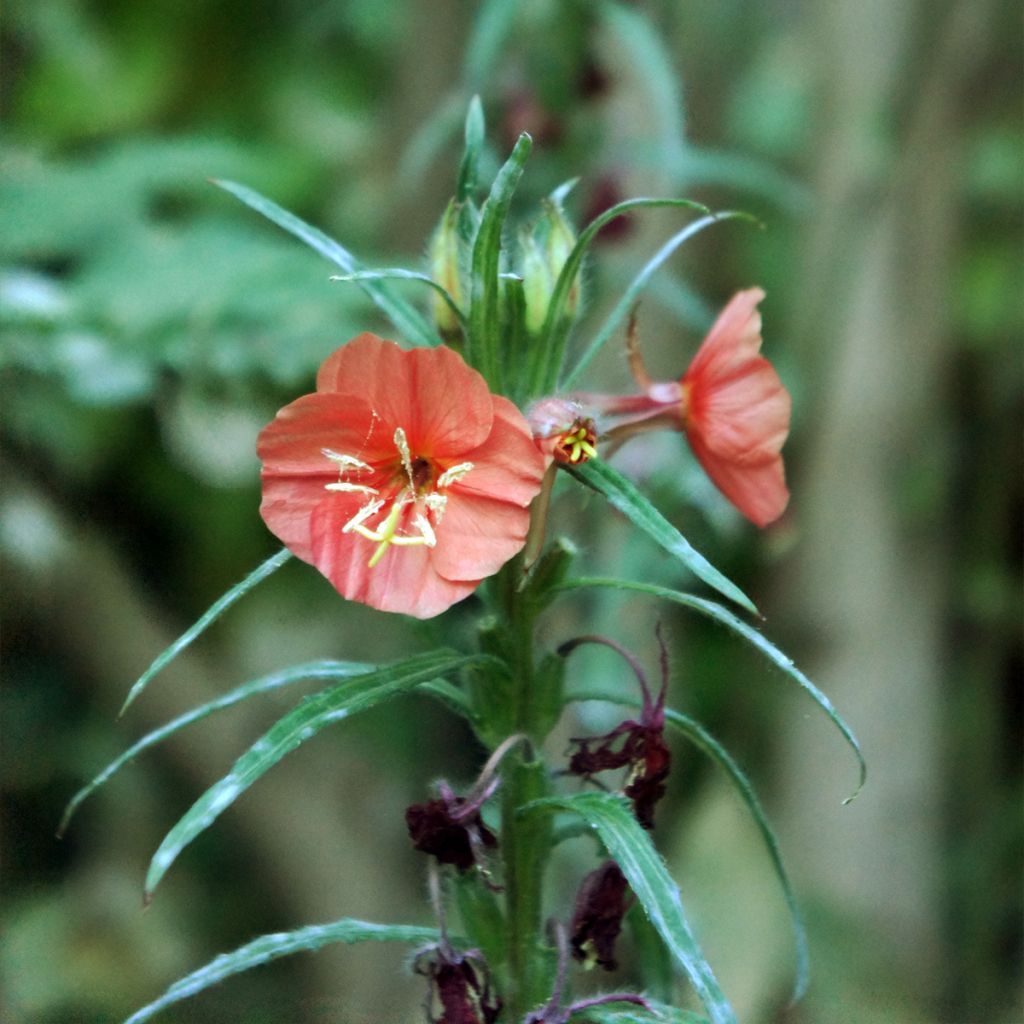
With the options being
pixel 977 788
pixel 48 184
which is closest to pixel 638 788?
pixel 48 184

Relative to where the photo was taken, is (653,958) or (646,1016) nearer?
(646,1016)

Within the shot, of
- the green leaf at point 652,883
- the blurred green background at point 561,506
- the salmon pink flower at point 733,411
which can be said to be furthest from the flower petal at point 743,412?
the blurred green background at point 561,506

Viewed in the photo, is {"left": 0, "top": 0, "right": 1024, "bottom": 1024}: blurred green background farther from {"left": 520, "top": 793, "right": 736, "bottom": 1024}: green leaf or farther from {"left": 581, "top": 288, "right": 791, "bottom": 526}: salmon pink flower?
{"left": 520, "top": 793, "right": 736, "bottom": 1024}: green leaf

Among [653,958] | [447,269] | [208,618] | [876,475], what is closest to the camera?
[208,618]

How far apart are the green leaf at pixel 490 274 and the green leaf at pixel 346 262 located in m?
0.03

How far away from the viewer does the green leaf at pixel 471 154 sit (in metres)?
0.66

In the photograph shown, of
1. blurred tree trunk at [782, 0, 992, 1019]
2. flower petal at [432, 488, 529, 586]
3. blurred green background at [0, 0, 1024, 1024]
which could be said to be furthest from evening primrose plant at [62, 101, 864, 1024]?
blurred tree trunk at [782, 0, 992, 1019]

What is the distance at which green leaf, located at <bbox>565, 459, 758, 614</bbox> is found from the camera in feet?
1.80

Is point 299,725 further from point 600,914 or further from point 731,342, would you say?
point 731,342

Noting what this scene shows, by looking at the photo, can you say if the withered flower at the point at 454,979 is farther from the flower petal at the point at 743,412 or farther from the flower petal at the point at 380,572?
the flower petal at the point at 743,412

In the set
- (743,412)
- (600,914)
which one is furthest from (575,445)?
(600,914)

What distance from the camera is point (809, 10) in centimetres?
221

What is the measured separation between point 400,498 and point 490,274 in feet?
0.41

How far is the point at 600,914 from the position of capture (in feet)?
2.18
